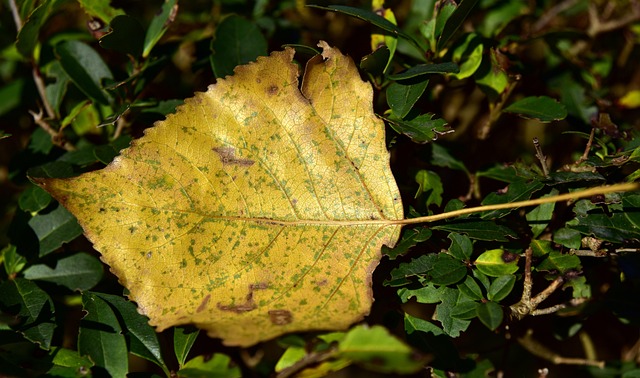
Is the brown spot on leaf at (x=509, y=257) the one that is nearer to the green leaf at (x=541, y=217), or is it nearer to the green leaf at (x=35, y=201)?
the green leaf at (x=541, y=217)

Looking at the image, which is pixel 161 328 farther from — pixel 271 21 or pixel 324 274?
pixel 271 21

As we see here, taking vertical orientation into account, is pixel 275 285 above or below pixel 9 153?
above

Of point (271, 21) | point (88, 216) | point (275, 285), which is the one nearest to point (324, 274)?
point (275, 285)

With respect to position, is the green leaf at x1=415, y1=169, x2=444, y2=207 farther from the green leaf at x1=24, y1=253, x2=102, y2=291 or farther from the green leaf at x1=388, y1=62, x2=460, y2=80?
the green leaf at x1=24, y1=253, x2=102, y2=291

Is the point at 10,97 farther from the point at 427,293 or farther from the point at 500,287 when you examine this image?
the point at 500,287

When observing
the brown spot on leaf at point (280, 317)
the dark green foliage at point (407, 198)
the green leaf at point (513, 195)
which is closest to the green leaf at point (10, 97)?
the dark green foliage at point (407, 198)

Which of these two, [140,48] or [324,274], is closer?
[324,274]

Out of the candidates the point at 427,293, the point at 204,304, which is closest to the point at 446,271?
the point at 427,293
